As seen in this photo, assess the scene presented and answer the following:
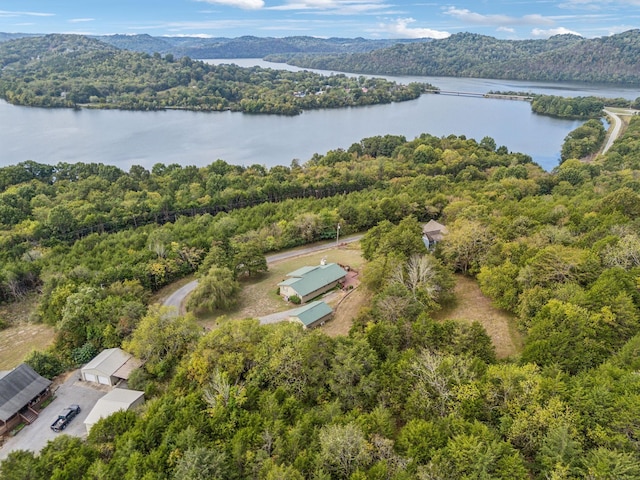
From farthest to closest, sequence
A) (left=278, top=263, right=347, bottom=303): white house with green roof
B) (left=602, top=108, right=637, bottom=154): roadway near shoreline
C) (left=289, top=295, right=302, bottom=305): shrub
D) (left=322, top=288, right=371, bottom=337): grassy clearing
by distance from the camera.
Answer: (left=602, top=108, right=637, bottom=154): roadway near shoreline < (left=278, top=263, right=347, bottom=303): white house with green roof < (left=289, top=295, right=302, bottom=305): shrub < (left=322, top=288, right=371, bottom=337): grassy clearing

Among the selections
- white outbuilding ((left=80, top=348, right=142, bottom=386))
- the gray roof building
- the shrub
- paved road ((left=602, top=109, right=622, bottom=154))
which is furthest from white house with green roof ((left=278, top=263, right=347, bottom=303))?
paved road ((left=602, top=109, right=622, bottom=154))

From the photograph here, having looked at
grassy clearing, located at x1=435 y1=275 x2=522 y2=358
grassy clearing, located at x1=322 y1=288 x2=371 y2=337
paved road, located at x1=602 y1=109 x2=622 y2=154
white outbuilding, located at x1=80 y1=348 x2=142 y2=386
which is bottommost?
white outbuilding, located at x1=80 y1=348 x2=142 y2=386

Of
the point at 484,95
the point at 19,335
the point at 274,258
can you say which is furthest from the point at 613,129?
the point at 19,335

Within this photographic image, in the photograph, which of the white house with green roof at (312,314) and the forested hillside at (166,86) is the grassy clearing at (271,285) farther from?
the forested hillside at (166,86)

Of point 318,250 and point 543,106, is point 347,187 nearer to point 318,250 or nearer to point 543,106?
point 318,250

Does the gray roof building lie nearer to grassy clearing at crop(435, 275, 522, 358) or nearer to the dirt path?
the dirt path
